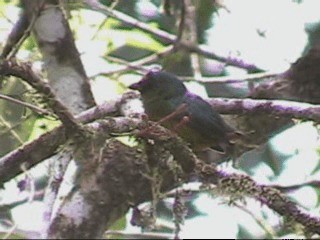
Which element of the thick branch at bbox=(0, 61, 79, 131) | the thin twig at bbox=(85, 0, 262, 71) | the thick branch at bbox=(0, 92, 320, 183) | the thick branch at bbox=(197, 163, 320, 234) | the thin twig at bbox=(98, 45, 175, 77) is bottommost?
the thin twig at bbox=(98, 45, 175, 77)

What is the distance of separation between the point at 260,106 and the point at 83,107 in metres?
0.65

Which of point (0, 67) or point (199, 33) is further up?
point (0, 67)

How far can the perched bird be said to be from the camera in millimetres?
2719

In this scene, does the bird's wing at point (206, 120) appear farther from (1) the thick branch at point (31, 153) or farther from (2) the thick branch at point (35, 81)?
(2) the thick branch at point (35, 81)

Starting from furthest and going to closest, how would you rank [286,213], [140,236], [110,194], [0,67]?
[140,236]
[110,194]
[286,213]
[0,67]

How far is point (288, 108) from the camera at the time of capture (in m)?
2.40

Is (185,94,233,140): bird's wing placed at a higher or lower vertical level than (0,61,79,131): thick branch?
lower

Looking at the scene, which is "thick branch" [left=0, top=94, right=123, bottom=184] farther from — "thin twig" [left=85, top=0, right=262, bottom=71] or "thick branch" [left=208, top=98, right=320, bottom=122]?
"thin twig" [left=85, top=0, right=262, bottom=71]

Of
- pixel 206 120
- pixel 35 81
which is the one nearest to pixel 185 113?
pixel 206 120

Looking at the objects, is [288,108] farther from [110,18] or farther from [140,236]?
[110,18]

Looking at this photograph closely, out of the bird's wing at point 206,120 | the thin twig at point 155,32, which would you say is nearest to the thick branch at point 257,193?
the bird's wing at point 206,120

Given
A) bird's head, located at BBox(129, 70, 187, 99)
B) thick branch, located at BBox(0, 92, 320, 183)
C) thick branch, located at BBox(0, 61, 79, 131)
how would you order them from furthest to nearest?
bird's head, located at BBox(129, 70, 187, 99) < thick branch, located at BBox(0, 92, 320, 183) < thick branch, located at BBox(0, 61, 79, 131)

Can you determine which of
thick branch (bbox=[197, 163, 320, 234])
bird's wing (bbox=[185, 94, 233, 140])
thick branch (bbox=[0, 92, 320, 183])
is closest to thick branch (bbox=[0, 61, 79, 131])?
thick branch (bbox=[0, 92, 320, 183])

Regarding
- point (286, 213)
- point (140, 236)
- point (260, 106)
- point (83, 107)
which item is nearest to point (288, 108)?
point (260, 106)
